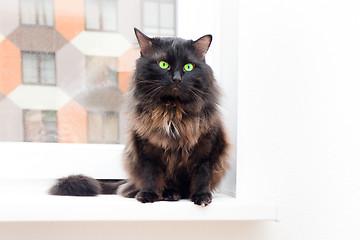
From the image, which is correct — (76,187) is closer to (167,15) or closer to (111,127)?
(111,127)

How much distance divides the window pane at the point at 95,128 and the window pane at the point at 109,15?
348 mm

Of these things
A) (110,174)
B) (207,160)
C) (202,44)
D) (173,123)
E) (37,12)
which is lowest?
(110,174)

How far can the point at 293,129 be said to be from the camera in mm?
865

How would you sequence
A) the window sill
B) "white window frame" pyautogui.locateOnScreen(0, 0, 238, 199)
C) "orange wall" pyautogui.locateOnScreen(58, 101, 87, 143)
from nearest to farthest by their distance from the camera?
1. the window sill
2. "white window frame" pyautogui.locateOnScreen(0, 0, 238, 199)
3. "orange wall" pyautogui.locateOnScreen(58, 101, 87, 143)

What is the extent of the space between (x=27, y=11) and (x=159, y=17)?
1.62 feet

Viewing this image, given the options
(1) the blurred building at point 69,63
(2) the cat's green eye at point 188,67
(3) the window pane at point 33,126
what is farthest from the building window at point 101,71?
(2) the cat's green eye at point 188,67

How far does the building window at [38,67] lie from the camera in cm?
111

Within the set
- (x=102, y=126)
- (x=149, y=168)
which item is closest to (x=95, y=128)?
(x=102, y=126)

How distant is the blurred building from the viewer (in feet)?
3.60

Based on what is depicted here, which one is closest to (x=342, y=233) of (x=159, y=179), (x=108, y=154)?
(x=159, y=179)

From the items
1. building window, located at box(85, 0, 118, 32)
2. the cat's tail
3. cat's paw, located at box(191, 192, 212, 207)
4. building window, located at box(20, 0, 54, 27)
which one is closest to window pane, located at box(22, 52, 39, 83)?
building window, located at box(20, 0, 54, 27)

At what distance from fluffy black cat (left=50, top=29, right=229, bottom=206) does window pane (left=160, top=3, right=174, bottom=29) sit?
0.35 m

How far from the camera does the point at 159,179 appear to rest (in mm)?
853

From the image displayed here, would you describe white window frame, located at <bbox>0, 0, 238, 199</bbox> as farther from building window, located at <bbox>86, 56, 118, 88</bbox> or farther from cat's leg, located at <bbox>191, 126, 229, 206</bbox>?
building window, located at <bbox>86, 56, 118, 88</bbox>
